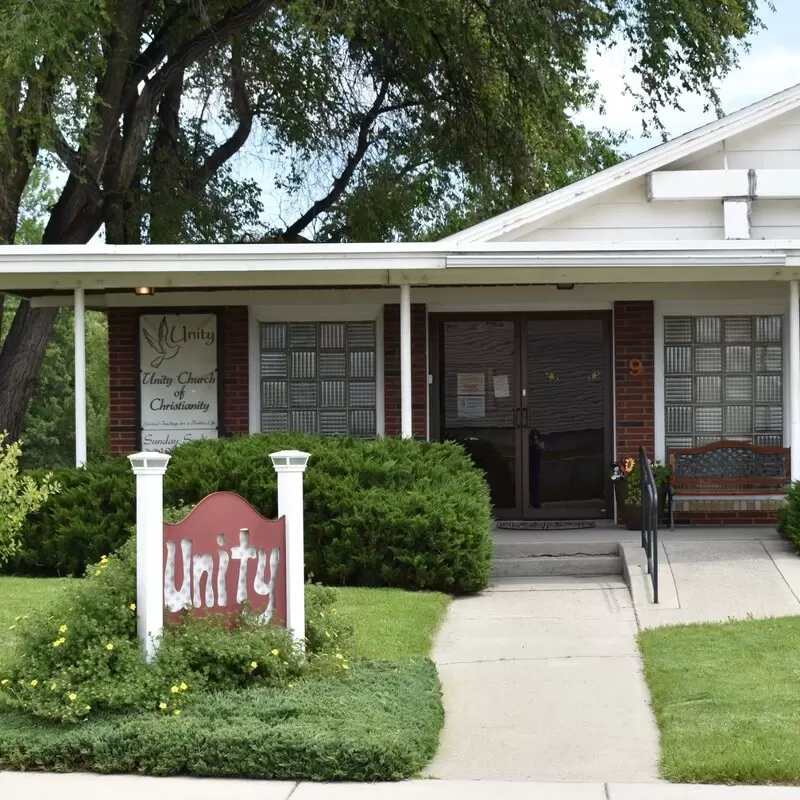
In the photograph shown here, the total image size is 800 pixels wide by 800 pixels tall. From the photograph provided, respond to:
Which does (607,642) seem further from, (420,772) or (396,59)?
(396,59)

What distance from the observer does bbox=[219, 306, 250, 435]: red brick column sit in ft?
45.8

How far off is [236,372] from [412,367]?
75.3 inches

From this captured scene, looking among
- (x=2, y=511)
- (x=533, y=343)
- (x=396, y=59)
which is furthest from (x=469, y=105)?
(x=2, y=511)

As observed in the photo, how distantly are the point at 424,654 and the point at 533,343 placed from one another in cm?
620

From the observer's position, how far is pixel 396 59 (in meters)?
20.7

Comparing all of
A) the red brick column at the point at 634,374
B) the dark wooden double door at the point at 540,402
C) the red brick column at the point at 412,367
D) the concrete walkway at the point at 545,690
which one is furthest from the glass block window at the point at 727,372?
the concrete walkway at the point at 545,690

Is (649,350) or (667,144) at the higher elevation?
(667,144)

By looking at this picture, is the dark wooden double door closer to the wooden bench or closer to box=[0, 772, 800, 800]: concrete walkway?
the wooden bench

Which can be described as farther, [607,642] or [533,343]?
[533,343]

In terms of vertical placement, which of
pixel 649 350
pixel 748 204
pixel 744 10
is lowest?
pixel 649 350

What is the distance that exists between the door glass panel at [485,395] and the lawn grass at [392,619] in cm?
361

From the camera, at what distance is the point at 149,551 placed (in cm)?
667

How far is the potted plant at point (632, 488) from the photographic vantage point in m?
13.1

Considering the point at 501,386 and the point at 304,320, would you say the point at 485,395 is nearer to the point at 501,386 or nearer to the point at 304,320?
the point at 501,386
